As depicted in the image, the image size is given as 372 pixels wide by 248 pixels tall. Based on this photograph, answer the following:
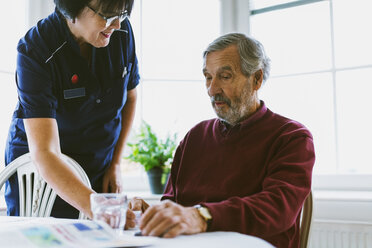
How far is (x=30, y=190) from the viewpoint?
5.09 ft

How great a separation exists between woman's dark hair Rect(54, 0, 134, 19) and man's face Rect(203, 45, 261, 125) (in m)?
0.36

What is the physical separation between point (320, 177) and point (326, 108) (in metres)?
0.43

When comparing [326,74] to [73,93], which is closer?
[73,93]

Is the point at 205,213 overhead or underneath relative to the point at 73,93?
underneath

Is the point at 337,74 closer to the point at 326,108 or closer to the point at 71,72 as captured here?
the point at 326,108

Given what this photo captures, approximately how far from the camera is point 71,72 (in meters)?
1.52

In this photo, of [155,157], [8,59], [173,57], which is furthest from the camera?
[173,57]

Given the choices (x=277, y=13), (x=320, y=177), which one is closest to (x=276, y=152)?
(x=320, y=177)

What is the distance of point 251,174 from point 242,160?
6 centimetres

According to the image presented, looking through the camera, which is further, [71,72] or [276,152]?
[71,72]

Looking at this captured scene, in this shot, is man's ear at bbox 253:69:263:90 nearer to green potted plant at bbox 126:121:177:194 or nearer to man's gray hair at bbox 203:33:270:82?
man's gray hair at bbox 203:33:270:82

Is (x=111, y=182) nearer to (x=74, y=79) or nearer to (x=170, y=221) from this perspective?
(x=74, y=79)

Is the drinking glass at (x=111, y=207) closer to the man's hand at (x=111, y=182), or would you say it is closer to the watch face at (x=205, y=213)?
the watch face at (x=205, y=213)

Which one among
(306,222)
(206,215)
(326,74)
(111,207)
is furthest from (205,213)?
(326,74)
